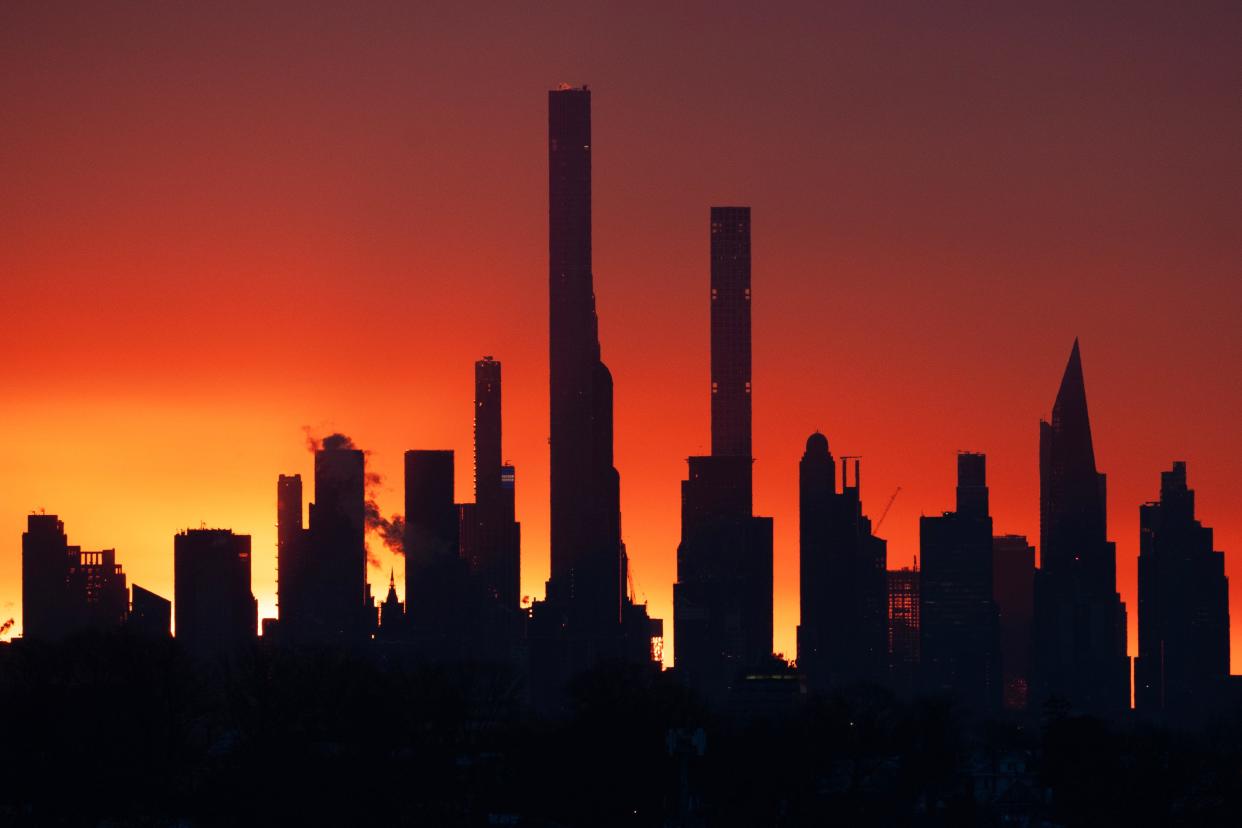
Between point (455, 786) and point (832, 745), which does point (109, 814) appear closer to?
point (455, 786)

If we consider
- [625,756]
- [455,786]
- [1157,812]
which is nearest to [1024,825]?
[1157,812]

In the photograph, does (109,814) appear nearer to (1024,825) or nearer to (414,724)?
(414,724)

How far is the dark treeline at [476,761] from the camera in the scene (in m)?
114

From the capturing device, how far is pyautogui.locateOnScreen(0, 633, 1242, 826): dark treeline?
114000 millimetres

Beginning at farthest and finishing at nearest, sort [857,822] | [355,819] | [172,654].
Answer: [172,654], [857,822], [355,819]

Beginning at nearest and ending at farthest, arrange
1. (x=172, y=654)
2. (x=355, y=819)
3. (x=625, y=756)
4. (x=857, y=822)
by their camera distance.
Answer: (x=355, y=819) < (x=857, y=822) < (x=625, y=756) < (x=172, y=654)

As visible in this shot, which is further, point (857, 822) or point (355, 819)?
point (857, 822)

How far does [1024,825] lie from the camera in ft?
420

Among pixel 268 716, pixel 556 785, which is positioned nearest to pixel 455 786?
pixel 556 785

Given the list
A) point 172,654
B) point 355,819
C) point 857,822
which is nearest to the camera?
point 355,819

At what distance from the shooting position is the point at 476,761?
421ft

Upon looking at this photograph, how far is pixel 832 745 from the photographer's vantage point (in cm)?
14262

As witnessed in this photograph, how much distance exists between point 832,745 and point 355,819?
38.8 m

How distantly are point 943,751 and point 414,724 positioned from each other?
1146 inches
